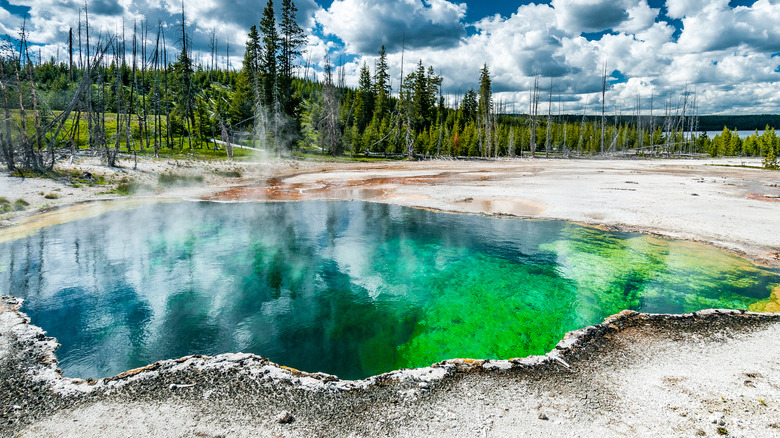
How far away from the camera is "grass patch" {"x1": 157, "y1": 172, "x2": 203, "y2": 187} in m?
23.8

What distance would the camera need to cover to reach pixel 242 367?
5.30 metres

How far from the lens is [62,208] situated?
16953mm

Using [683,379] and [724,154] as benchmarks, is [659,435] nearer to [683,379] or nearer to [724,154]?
[683,379]

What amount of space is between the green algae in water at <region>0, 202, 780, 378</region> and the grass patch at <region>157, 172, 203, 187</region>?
9.25 meters

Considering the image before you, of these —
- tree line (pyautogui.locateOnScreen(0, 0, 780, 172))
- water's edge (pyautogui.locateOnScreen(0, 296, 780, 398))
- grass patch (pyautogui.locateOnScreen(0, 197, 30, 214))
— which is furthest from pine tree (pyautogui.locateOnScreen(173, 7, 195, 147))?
water's edge (pyautogui.locateOnScreen(0, 296, 780, 398))

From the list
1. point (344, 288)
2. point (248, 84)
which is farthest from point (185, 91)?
point (344, 288)

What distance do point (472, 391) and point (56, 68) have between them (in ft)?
338

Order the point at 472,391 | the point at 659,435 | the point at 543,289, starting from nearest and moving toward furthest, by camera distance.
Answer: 1. the point at 659,435
2. the point at 472,391
3. the point at 543,289

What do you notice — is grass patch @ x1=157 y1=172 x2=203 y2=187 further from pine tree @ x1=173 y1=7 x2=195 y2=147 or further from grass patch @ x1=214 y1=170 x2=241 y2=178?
pine tree @ x1=173 y1=7 x2=195 y2=147

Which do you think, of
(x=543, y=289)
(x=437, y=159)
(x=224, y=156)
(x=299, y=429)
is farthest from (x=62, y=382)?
(x=437, y=159)

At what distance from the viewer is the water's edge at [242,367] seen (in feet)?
16.3

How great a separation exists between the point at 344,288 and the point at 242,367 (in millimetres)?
4285

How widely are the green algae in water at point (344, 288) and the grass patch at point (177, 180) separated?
9253 mm

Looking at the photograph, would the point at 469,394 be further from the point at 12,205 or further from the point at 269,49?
the point at 269,49
